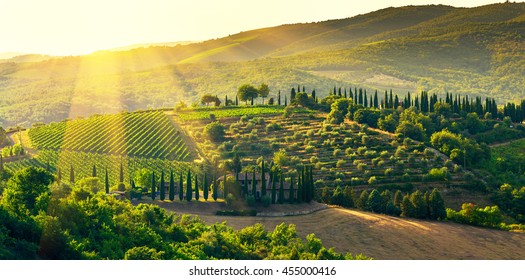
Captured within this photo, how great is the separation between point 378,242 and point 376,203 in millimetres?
12742

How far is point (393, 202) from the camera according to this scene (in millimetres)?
70812

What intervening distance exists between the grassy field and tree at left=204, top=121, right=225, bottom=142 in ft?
95.3

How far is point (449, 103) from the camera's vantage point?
4181 inches

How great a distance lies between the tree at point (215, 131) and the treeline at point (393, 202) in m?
23.6

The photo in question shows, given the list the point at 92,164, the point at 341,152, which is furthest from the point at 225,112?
the point at 92,164

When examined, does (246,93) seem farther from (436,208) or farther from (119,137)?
(436,208)

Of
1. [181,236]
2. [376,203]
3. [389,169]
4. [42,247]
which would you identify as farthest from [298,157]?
[42,247]

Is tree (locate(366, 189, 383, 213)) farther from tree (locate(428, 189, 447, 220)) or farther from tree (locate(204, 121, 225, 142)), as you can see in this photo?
tree (locate(204, 121, 225, 142))

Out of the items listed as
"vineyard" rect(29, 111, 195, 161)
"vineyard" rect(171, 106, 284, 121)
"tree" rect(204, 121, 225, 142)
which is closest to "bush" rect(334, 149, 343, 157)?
"tree" rect(204, 121, 225, 142)

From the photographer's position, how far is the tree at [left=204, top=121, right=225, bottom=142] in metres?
92.8

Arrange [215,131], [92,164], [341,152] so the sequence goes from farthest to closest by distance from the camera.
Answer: [215,131]
[341,152]
[92,164]

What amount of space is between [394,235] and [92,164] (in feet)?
123

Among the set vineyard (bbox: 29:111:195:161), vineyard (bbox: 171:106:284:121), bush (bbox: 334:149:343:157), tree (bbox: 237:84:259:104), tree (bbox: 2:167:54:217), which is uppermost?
tree (bbox: 237:84:259:104)
